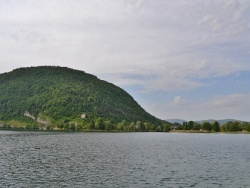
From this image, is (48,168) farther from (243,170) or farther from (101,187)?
(243,170)

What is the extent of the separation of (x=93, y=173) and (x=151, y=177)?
14.2 meters

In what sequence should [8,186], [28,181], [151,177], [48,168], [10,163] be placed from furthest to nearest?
1. [10,163]
2. [48,168]
3. [151,177]
4. [28,181]
5. [8,186]

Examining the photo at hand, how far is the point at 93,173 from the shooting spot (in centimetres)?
7150

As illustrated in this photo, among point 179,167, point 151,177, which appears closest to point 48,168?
point 151,177

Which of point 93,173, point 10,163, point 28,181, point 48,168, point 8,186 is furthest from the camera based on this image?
point 10,163

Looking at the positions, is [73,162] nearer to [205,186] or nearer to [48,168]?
[48,168]

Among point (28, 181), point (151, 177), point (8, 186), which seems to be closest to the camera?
point (8, 186)

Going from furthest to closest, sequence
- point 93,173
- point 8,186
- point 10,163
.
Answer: point 10,163, point 93,173, point 8,186

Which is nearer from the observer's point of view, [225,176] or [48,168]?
[225,176]

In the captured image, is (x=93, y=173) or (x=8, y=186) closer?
(x=8, y=186)

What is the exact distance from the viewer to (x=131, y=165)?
84312mm

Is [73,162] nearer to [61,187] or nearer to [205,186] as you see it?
[61,187]

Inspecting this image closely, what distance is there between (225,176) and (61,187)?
37712 millimetres

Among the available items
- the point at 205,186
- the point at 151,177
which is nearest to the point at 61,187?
the point at 151,177
